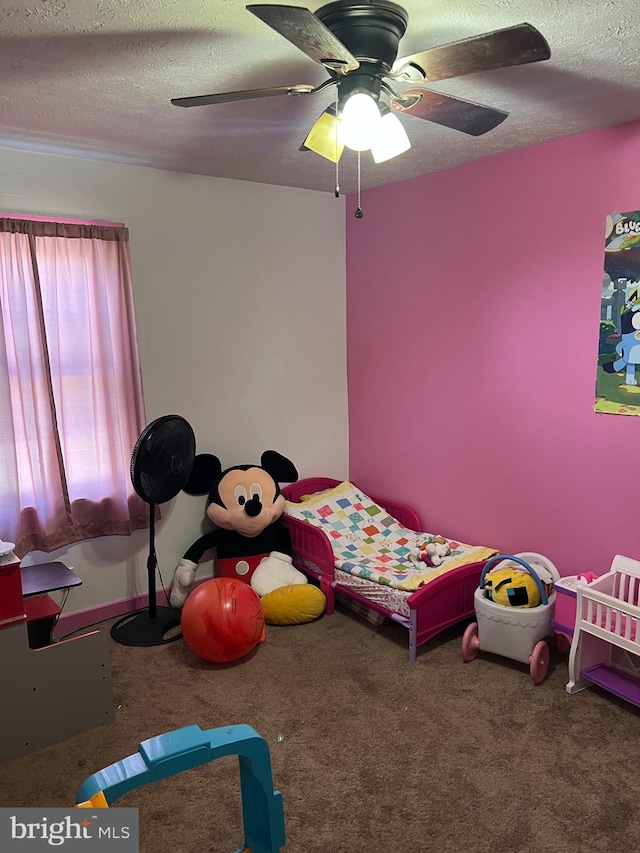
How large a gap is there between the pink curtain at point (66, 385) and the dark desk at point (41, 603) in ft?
1.28

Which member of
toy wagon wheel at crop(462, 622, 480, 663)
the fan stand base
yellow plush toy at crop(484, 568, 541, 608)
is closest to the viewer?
yellow plush toy at crop(484, 568, 541, 608)

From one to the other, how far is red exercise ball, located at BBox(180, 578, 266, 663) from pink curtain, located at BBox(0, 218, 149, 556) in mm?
672

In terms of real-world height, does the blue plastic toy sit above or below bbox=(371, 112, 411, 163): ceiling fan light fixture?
below

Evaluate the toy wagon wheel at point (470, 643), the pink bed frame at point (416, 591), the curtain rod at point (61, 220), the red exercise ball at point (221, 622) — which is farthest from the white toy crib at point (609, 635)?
the curtain rod at point (61, 220)

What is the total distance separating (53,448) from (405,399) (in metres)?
2.00

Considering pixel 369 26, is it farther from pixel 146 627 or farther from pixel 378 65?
pixel 146 627

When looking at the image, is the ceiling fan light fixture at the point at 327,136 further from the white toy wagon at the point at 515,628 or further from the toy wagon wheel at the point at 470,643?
the toy wagon wheel at the point at 470,643

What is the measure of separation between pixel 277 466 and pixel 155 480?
918 mm

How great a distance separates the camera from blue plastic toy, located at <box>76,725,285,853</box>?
1280 millimetres

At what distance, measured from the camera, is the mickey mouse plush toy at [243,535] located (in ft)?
11.4

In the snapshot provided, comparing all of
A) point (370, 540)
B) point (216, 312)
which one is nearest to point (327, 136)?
point (216, 312)

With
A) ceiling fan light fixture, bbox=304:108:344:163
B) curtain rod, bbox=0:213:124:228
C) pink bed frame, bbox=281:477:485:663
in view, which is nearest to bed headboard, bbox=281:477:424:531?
pink bed frame, bbox=281:477:485:663

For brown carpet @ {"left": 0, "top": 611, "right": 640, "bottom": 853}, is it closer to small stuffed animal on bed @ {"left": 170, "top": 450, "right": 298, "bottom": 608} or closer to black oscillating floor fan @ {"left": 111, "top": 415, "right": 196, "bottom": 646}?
black oscillating floor fan @ {"left": 111, "top": 415, "right": 196, "bottom": 646}

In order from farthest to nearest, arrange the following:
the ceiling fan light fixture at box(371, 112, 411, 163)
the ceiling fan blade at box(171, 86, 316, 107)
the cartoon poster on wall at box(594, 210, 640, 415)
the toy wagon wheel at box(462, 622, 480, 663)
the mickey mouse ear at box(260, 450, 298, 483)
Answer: the mickey mouse ear at box(260, 450, 298, 483)
the toy wagon wheel at box(462, 622, 480, 663)
the cartoon poster on wall at box(594, 210, 640, 415)
the ceiling fan light fixture at box(371, 112, 411, 163)
the ceiling fan blade at box(171, 86, 316, 107)
